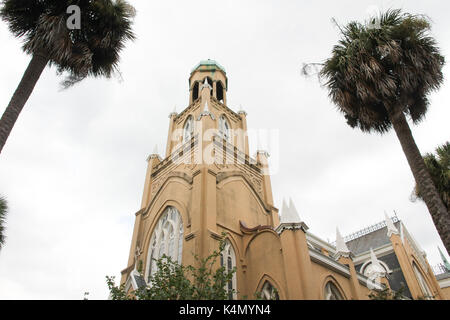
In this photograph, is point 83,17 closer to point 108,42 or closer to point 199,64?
point 108,42

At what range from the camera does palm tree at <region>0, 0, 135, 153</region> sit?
28.0ft

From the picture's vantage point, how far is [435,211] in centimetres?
792

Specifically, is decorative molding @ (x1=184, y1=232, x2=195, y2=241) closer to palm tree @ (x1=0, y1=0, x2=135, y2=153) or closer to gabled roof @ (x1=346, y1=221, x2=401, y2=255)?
palm tree @ (x1=0, y1=0, x2=135, y2=153)

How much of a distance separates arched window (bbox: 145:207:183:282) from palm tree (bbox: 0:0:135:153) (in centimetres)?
862

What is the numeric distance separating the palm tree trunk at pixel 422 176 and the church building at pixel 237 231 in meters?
3.76

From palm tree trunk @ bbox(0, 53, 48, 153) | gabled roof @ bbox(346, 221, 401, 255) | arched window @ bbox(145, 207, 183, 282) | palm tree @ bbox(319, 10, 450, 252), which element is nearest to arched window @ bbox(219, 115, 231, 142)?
arched window @ bbox(145, 207, 183, 282)

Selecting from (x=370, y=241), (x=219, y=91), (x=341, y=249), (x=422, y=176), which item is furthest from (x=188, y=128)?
(x=370, y=241)

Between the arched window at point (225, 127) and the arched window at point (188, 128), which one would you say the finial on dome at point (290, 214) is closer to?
the arched window at point (225, 127)

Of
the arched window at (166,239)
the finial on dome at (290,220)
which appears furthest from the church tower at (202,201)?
the finial on dome at (290,220)

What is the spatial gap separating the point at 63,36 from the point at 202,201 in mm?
8781

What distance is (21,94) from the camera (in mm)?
8344

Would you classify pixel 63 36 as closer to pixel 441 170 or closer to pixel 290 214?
pixel 290 214

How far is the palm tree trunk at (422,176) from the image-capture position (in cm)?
770
